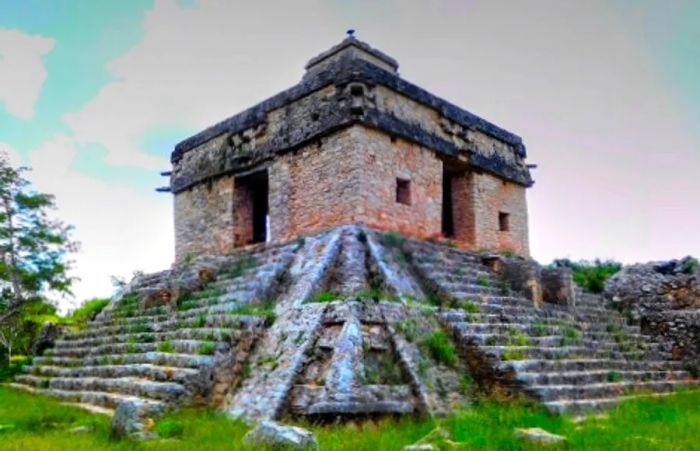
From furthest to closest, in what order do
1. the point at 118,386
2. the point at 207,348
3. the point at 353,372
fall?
the point at 118,386 → the point at 207,348 → the point at 353,372

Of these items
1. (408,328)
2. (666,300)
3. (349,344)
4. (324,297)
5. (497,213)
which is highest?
(497,213)

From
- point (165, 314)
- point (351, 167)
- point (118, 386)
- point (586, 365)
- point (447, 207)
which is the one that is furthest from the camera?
point (447, 207)

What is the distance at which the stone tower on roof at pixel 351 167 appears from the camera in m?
12.1

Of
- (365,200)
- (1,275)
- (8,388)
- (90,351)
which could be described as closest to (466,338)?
(365,200)

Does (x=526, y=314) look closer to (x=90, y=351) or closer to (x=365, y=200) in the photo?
(x=365, y=200)

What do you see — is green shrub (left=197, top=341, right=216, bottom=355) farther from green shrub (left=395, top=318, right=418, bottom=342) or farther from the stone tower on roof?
the stone tower on roof

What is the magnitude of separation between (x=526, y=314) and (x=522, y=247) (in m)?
5.52

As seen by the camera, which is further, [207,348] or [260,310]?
[260,310]

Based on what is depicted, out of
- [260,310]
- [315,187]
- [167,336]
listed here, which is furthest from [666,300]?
[167,336]

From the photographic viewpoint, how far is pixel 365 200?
38.5 ft

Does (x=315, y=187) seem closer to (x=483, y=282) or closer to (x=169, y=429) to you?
(x=483, y=282)

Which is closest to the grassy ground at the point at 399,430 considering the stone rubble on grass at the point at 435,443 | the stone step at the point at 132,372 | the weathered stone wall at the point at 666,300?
the stone rubble on grass at the point at 435,443

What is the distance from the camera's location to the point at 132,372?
9047mm

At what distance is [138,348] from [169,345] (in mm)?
996
